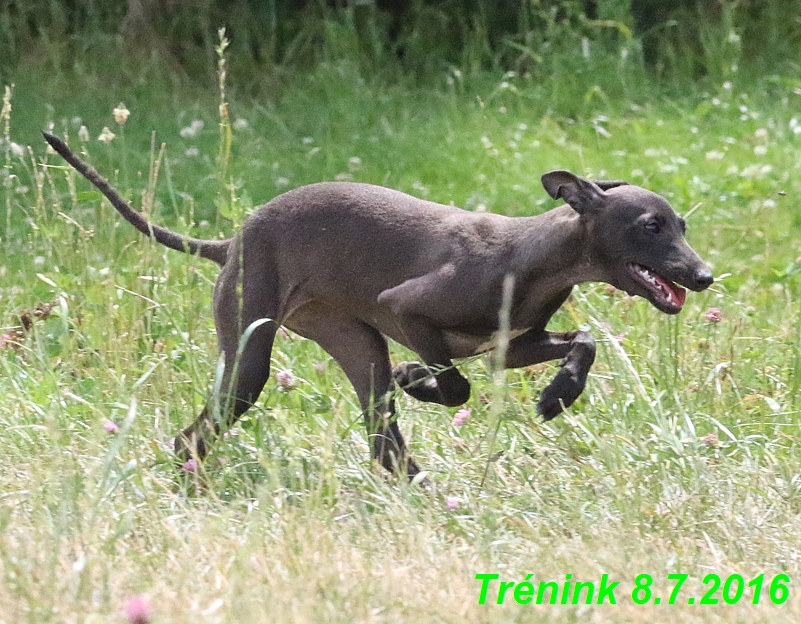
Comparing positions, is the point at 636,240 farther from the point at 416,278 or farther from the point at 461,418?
the point at 461,418

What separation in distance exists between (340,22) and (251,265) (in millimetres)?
6564

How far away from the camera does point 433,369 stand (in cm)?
414

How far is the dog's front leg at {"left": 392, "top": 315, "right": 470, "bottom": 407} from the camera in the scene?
4.17 metres

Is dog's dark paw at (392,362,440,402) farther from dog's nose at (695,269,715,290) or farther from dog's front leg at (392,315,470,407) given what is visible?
dog's nose at (695,269,715,290)

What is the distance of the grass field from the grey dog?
0.18 m

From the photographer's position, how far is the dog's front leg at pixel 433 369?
13.7ft

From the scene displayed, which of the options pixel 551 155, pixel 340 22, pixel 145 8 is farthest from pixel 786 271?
pixel 145 8

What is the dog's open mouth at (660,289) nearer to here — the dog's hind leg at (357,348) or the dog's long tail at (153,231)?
the dog's hind leg at (357,348)

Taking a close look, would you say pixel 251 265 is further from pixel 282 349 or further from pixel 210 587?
pixel 210 587

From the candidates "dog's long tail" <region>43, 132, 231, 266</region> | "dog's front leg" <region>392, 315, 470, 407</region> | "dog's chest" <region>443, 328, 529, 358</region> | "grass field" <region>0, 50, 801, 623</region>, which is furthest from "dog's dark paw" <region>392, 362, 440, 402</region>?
"dog's long tail" <region>43, 132, 231, 266</region>

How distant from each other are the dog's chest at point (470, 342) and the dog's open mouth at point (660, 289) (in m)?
0.42

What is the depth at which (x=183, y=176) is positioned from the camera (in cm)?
802

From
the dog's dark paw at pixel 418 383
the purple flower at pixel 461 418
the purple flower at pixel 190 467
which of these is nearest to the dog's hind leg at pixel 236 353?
the purple flower at pixel 190 467

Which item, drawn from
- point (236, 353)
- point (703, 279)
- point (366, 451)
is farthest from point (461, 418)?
point (703, 279)
